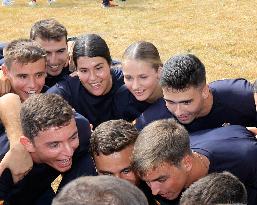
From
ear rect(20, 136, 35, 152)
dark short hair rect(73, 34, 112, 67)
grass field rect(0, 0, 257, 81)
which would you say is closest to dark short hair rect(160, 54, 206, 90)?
dark short hair rect(73, 34, 112, 67)

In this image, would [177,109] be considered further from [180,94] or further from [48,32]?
[48,32]

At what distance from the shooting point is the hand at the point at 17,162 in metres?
3.77

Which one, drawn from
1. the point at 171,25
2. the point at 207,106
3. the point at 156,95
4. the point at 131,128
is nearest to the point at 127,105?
the point at 156,95

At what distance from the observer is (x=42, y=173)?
4.24m

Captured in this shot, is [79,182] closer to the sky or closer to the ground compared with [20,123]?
closer to the sky

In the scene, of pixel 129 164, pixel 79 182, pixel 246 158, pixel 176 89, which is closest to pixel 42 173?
pixel 129 164

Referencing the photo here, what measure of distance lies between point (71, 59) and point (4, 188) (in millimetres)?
1986

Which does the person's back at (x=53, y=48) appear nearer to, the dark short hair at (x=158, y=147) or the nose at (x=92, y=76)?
the nose at (x=92, y=76)

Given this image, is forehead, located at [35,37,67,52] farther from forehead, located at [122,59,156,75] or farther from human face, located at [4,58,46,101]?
forehead, located at [122,59,156,75]

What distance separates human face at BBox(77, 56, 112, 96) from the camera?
16.2ft

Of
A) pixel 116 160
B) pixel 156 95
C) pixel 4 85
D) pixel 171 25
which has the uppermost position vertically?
pixel 4 85

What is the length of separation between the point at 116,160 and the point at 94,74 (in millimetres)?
1345

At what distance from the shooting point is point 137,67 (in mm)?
4711

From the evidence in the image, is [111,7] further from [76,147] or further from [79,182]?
[79,182]
